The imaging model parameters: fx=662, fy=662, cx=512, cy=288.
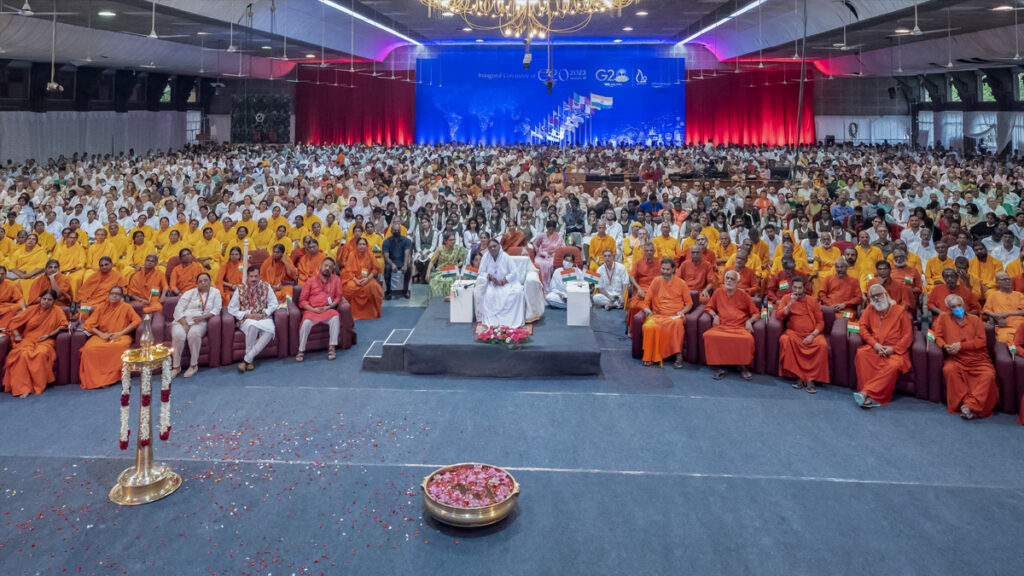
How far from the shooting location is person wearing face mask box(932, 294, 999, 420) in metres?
5.35

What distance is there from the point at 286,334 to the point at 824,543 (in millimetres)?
5303

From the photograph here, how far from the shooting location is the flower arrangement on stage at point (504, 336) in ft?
21.0

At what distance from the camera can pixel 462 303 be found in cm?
722

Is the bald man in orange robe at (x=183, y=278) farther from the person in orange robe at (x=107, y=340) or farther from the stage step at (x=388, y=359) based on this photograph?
the stage step at (x=388, y=359)

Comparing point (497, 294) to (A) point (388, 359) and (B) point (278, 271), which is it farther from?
(B) point (278, 271)

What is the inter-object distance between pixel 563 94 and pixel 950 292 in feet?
70.0

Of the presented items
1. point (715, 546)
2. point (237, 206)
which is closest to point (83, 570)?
point (715, 546)

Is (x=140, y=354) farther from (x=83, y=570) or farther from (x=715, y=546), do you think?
(x=715, y=546)

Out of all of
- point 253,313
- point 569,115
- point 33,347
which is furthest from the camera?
point 569,115

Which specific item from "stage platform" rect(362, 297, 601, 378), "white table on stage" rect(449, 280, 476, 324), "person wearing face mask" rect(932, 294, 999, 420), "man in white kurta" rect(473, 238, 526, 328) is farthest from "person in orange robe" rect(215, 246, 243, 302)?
"person wearing face mask" rect(932, 294, 999, 420)

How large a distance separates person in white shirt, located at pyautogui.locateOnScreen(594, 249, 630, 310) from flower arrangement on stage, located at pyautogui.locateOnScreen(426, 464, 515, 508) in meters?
5.15

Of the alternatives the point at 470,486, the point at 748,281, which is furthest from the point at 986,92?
the point at 470,486

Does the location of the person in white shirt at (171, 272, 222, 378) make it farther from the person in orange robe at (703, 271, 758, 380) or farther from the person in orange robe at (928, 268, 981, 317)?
the person in orange robe at (928, 268, 981, 317)

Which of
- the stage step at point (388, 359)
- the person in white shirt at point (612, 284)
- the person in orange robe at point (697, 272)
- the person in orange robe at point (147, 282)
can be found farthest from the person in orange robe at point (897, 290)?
the person in orange robe at point (147, 282)
